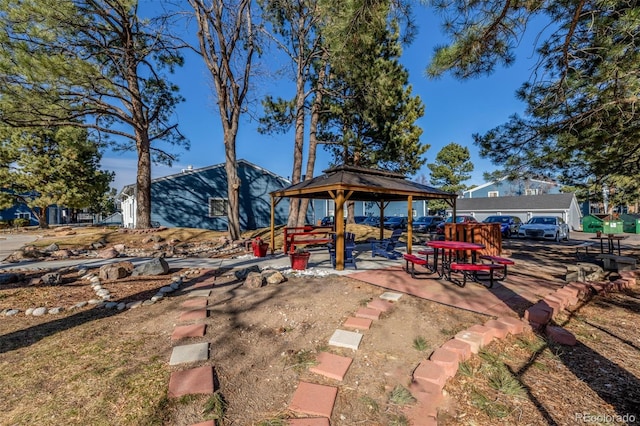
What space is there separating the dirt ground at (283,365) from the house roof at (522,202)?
26.3m

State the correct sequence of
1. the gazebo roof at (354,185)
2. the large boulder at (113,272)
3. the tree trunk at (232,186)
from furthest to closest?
the tree trunk at (232,186), the gazebo roof at (354,185), the large boulder at (113,272)

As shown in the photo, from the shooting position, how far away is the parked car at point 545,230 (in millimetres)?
16016

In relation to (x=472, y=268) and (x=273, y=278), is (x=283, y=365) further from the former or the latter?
(x=472, y=268)

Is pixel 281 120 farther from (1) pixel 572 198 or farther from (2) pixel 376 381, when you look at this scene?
(1) pixel 572 198

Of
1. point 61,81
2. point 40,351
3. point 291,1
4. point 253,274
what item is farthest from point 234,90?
point 40,351

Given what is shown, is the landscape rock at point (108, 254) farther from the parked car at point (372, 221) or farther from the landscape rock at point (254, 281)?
the parked car at point (372, 221)

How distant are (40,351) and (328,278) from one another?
442cm

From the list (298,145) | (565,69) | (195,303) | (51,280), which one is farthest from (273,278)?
(298,145)

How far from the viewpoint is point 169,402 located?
2.28 metres

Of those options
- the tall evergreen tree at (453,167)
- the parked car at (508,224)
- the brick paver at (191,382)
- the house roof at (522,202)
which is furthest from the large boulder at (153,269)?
the house roof at (522,202)

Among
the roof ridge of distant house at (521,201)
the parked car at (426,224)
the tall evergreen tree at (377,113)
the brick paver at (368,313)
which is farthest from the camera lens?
the roof ridge of distant house at (521,201)

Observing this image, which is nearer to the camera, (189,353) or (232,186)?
(189,353)

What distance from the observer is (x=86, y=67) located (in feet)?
36.6

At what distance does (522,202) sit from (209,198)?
1123 inches
